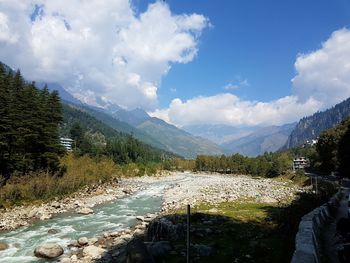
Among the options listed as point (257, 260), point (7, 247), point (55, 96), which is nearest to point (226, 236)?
point (257, 260)

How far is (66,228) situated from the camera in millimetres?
38344

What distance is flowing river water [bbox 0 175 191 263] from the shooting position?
29516 mm

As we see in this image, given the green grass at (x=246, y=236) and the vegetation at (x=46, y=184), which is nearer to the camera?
the green grass at (x=246, y=236)

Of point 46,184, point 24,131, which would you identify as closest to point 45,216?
point 46,184

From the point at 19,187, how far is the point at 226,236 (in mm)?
35958

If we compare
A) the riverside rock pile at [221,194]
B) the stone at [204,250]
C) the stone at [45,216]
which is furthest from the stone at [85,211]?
the stone at [204,250]

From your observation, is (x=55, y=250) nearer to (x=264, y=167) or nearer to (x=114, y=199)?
(x=114, y=199)

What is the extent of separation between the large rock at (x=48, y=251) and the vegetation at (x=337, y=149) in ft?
228

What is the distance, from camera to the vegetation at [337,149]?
81838 millimetres

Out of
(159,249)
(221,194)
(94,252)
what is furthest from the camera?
(221,194)

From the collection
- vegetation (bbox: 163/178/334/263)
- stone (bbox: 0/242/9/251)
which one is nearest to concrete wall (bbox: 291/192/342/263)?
vegetation (bbox: 163/178/334/263)

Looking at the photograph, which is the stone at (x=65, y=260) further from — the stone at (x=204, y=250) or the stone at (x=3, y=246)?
the stone at (x=204, y=250)

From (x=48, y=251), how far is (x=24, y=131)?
3669 cm

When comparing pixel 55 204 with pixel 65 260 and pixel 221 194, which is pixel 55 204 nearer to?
pixel 65 260
